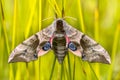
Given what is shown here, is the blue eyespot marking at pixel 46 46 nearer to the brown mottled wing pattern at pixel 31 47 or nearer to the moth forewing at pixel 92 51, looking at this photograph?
the brown mottled wing pattern at pixel 31 47

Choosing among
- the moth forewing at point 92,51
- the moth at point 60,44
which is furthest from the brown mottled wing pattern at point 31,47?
the moth forewing at point 92,51

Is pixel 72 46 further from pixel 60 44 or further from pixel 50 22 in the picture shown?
pixel 50 22

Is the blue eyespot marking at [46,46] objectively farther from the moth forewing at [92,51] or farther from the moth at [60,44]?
the moth forewing at [92,51]

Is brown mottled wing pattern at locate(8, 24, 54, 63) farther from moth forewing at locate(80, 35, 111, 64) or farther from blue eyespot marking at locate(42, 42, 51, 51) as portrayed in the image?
moth forewing at locate(80, 35, 111, 64)

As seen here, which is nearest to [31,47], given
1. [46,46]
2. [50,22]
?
[46,46]

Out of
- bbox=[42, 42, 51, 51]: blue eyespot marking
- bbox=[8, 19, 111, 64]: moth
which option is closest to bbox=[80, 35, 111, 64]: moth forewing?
bbox=[8, 19, 111, 64]: moth

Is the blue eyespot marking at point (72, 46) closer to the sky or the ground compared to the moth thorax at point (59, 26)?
closer to the ground

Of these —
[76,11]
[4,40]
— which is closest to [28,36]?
[4,40]
